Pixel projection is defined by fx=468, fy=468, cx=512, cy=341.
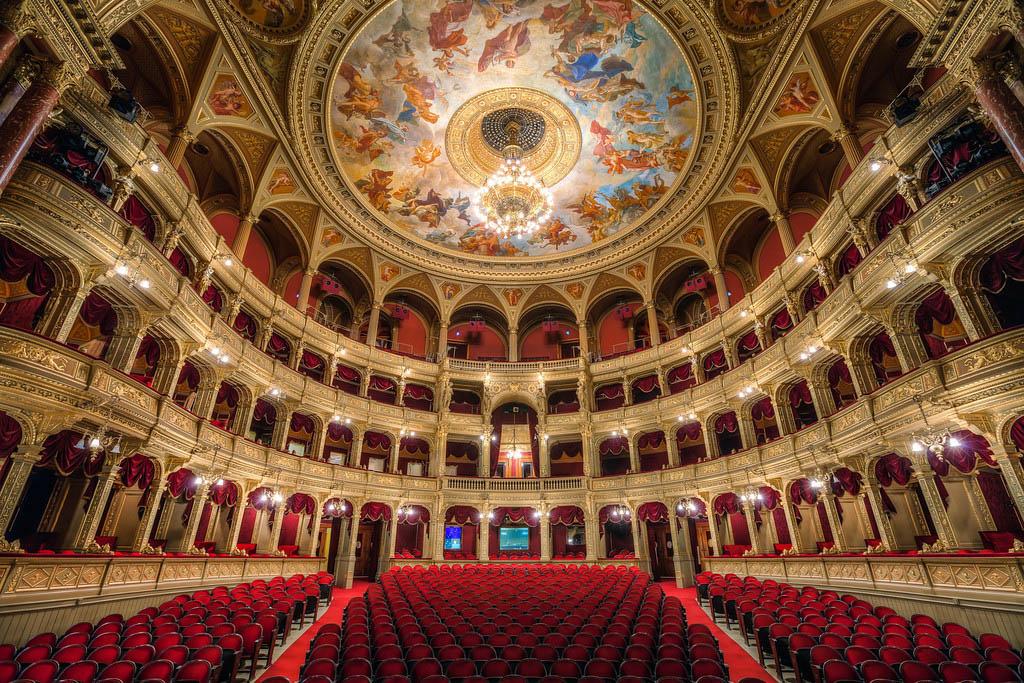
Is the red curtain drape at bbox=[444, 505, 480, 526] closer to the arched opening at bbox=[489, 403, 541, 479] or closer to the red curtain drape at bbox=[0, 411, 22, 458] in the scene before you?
the arched opening at bbox=[489, 403, 541, 479]

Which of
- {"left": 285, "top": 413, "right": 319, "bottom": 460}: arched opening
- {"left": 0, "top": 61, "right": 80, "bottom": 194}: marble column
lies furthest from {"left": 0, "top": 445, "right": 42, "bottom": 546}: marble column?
{"left": 285, "top": 413, "right": 319, "bottom": 460}: arched opening

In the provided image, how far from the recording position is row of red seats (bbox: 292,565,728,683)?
4855 mm

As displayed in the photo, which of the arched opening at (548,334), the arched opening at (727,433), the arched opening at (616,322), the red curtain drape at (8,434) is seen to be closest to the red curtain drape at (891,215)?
the arched opening at (727,433)

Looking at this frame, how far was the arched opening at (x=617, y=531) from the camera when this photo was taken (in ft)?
69.3

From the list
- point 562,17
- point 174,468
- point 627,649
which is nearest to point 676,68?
point 562,17

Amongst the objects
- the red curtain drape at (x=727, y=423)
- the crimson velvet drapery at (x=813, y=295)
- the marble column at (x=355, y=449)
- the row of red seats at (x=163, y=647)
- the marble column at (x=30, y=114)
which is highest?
the crimson velvet drapery at (x=813, y=295)

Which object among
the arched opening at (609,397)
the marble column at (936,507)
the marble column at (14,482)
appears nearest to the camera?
the marble column at (14,482)

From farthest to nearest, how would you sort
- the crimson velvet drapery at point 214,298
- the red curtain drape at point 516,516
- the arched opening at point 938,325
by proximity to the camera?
the red curtain drape at point 516,516 < the crimson velvet drapery at point 214,298 < the arched opening at point 938,325

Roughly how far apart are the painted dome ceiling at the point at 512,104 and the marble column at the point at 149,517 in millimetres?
13385

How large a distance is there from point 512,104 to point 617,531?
65.9 ft

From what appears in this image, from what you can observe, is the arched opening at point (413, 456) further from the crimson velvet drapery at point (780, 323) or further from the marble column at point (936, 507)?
the marble column at point (936, 507)

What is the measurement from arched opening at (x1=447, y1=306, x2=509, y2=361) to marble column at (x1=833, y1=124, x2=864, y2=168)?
18.0m

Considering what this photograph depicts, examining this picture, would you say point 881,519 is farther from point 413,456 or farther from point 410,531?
point 413,456

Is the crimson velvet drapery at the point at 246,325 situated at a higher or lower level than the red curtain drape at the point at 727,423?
higher
